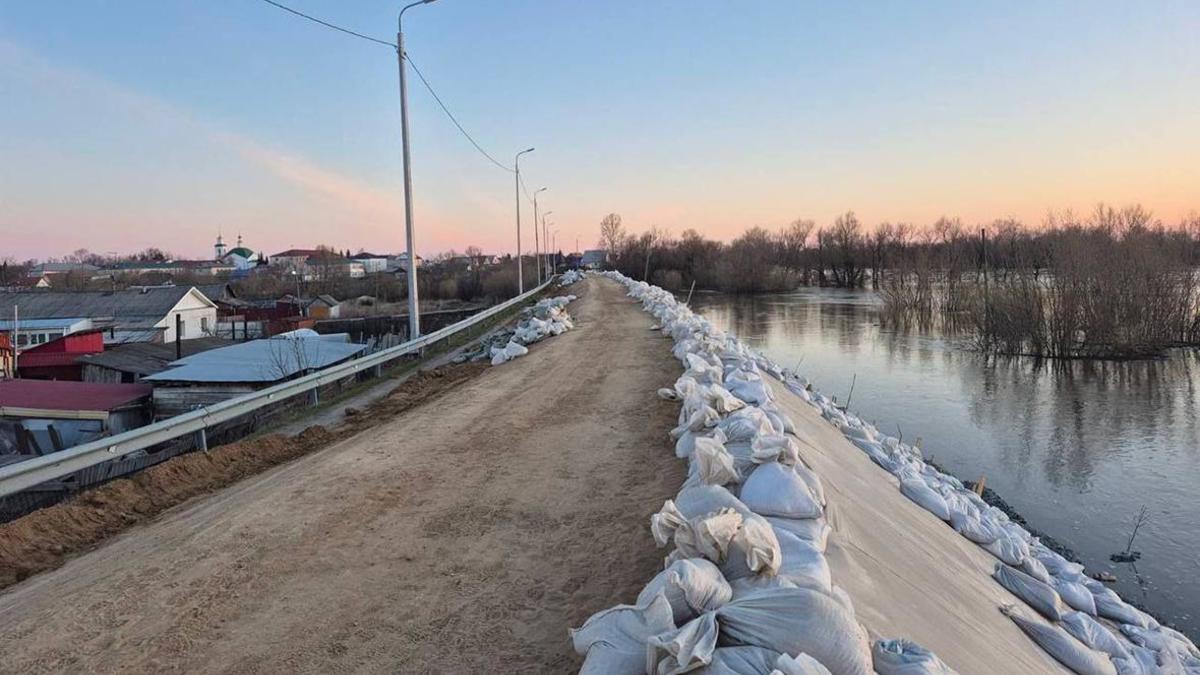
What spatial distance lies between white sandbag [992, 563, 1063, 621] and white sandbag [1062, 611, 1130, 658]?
100 mm

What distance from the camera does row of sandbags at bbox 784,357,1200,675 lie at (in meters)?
5.32

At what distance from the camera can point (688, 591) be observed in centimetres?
304

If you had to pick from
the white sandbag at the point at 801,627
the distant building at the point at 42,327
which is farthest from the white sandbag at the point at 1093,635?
the distant building at the point at 42,327

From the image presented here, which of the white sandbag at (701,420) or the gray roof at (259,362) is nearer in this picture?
the white sandbag at (701,420)

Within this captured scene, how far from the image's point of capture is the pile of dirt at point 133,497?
4.76m

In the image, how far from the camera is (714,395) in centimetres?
700

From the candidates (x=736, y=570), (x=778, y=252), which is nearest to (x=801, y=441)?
(x=736, y=570)

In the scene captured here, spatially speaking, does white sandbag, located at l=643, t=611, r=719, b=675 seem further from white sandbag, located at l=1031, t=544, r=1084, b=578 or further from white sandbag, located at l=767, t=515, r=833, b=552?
white sandbag, located at l=1031, t=544, r=1084, b=578

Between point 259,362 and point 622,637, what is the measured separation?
15397 mm

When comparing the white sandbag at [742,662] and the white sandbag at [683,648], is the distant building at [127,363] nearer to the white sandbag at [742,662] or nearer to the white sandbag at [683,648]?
the white sandbag at [683,648]

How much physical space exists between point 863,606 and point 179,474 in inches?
221

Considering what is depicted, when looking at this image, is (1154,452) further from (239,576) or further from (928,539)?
(239,576)

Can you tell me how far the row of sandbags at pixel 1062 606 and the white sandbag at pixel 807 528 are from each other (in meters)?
2.14

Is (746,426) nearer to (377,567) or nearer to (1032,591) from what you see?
(1032,591)
